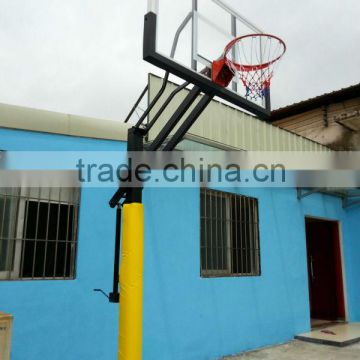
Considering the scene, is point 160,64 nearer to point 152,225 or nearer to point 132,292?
point 132,292

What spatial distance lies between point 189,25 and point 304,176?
4.51m

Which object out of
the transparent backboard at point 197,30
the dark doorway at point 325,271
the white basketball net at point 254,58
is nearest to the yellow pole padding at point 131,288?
the transparent backboard at point 197,30

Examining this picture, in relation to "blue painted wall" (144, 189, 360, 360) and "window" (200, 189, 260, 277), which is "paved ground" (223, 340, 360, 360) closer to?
"blue painted wall" (144, 189, 360, 360)

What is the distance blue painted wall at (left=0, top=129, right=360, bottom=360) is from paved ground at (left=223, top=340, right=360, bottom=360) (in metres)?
0.20

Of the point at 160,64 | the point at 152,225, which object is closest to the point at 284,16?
the point at 160,64

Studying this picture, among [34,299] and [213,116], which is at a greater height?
[213,116]

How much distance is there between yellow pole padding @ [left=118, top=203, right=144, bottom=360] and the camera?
3.75 meters

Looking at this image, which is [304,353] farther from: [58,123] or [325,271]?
[58,123]

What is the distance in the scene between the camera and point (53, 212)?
15.0ft

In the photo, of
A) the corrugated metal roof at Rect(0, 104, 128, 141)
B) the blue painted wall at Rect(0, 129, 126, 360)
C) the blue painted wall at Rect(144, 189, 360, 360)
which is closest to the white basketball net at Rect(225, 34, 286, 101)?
the corrugated metal roof at Rect(0, 104, 128, 141)

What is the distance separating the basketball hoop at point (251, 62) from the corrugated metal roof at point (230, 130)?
6.04ft

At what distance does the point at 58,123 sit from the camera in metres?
4.63

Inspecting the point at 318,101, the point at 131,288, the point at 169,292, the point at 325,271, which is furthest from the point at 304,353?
the point at 318,101

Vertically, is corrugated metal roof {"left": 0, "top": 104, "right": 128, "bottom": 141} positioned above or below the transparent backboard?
below
